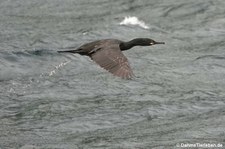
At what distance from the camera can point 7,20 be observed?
1797cm

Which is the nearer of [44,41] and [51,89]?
[51,89]

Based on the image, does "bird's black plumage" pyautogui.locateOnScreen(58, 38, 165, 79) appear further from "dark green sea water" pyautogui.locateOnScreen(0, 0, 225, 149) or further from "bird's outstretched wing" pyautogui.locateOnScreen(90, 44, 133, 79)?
"dark green sea water" pyautogui.locateOnScreen(0, 0, 225, 149)

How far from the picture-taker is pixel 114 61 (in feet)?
36.9

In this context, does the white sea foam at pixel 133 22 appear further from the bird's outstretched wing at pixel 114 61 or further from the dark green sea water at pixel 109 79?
the bird's outstretched wing at pixel 114 61

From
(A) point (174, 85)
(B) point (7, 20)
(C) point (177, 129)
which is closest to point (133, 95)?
(A) point (174, 85)

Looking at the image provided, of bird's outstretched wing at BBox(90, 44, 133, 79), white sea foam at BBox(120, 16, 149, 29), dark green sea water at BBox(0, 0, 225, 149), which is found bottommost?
dark green sea water at BBox(0, 0, 225, 149)

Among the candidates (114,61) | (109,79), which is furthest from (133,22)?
(114,61)

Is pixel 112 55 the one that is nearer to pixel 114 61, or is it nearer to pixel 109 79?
pixel 114 61

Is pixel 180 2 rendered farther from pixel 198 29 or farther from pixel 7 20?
pixel 7 20

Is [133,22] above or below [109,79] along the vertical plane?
above

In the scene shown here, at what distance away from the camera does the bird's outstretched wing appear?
35.8 feet

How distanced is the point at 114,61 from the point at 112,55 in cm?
27

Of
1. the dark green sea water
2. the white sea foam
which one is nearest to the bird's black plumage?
the dark green sea water

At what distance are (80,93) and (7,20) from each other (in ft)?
13.0
